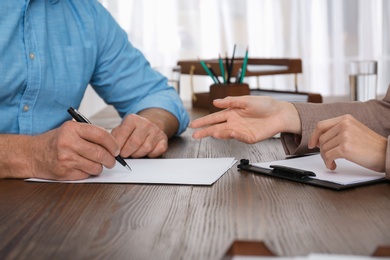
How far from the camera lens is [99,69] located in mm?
1866

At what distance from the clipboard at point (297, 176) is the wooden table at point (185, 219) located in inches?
0.5

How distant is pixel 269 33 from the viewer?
4.12m

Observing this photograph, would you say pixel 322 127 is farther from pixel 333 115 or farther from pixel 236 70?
pixel 236 70

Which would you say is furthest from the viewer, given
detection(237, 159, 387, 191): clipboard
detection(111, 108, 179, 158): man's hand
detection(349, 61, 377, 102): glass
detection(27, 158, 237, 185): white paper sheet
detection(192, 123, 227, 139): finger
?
detection(349, 61, 377, 102): glass

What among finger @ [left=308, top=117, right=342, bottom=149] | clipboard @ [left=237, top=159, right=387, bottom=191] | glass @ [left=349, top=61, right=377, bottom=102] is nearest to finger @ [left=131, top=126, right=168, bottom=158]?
clipboard @ [left=237, top=159, right=387, bottom=191]

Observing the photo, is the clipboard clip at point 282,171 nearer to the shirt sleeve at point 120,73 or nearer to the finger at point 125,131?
the finger at point 125,131

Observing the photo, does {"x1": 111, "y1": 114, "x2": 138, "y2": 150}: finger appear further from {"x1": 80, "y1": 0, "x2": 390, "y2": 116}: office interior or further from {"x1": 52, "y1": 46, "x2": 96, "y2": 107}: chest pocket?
{"x1": 80, "y1": 0, "x2": 390, "y2": 116}: office interior

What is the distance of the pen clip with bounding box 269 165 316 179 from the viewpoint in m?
1.05

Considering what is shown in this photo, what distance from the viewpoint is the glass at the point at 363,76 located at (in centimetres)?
210

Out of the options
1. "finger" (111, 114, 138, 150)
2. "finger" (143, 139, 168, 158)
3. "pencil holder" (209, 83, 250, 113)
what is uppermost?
"pencil holder" (209, 83, 250, 113)

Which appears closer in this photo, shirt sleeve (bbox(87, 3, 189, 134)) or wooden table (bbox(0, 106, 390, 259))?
wooden table (bbox(0, 106, 390, 259))

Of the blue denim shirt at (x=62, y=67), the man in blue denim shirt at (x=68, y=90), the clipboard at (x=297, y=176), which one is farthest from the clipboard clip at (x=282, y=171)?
the blue denim shirt at (x=62, y=67)

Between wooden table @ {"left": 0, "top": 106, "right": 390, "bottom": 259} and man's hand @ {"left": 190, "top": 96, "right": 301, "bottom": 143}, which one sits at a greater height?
man's hand @ {"left": 190, "top": 96, "right": 301, "bottom": 143}

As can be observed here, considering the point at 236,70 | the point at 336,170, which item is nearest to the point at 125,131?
the point at 336,170
